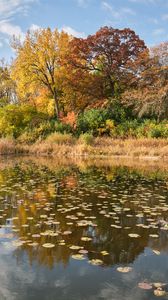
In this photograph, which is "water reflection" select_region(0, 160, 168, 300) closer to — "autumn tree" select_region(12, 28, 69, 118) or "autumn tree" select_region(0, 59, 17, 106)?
"autumn tree" select_region(12, 28, 69, 118)

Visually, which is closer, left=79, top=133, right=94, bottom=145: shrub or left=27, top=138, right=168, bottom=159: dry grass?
left=27, top=138, right=168, bottom=159: dry grass

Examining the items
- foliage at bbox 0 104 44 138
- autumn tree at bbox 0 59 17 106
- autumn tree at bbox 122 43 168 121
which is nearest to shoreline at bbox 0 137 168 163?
foliage at bbox 0 104 44 138

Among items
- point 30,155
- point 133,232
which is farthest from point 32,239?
point 30,155

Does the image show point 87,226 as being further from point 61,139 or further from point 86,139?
point 61,139

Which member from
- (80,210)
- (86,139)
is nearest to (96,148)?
(86,139)

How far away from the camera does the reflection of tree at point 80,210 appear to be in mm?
4980

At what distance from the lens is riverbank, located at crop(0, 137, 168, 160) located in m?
20.5

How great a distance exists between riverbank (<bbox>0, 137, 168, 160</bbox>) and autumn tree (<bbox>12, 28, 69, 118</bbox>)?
570 cm

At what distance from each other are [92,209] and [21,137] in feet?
60.9

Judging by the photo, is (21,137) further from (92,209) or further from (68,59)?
(92,209)

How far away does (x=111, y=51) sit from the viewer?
26984 mm

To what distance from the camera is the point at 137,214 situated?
7047 millimetres

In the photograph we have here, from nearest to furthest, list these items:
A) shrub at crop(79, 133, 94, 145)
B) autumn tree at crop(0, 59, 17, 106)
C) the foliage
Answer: shrub at crop(79, 133, 94, 145) → the foliage → autumn tree at crop(0, 59, 17, 106)

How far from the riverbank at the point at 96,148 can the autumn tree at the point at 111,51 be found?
5.86m
